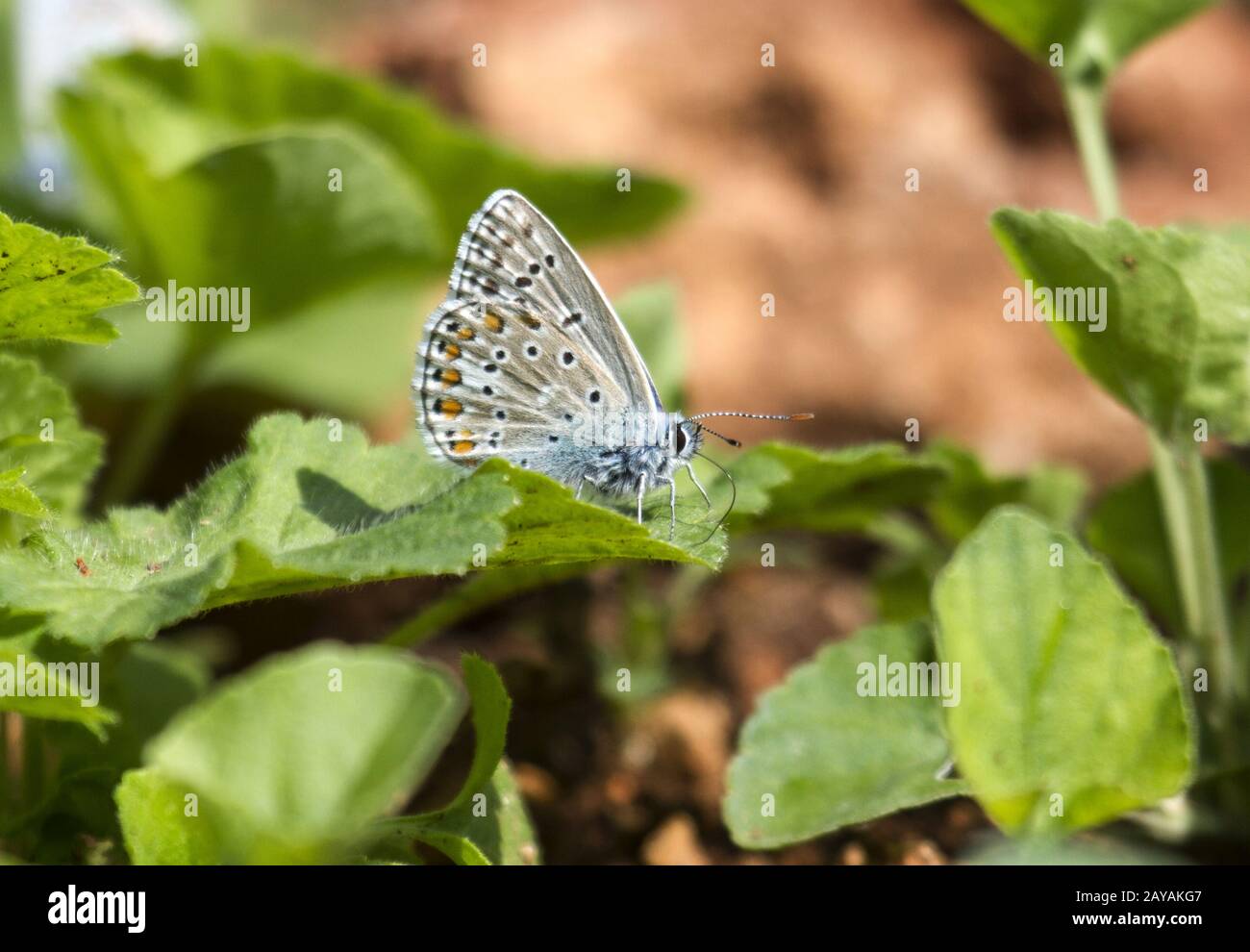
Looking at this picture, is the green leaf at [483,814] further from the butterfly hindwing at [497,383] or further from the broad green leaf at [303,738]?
the butterfly hindwing at [497,383]

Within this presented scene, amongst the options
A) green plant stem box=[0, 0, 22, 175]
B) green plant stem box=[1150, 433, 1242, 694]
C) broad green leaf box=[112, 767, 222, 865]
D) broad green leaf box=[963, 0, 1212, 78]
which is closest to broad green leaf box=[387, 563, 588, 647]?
broad green leaf box=[112, 767, 222, 865]

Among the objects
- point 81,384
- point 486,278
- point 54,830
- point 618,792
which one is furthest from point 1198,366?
point 81,384

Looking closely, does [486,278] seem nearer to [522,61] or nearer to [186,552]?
[186,552]

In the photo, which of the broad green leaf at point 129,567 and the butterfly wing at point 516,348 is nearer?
the broad green leaf at point 129,567

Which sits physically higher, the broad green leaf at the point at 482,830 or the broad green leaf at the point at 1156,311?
the broad green leaf at the point at 1156,311

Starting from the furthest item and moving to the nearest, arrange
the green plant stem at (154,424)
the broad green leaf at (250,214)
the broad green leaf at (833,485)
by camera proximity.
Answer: the green plant stem at (154,424) → the broad green leaf at (250,214) → the broad green leaf at (833,485)

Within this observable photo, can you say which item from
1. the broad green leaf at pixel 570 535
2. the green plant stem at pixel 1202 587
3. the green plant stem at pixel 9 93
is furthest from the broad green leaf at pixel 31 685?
the green plant stem at pixel 9 93

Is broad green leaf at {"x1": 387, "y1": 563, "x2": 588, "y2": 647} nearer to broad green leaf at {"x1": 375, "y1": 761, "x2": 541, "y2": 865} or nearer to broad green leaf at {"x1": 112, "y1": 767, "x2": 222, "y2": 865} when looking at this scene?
broad green leaf at {"x1": 375, "y1": 761, "x2": 541, "y2": 865}

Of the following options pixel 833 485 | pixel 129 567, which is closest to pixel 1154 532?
pixel 833 485
